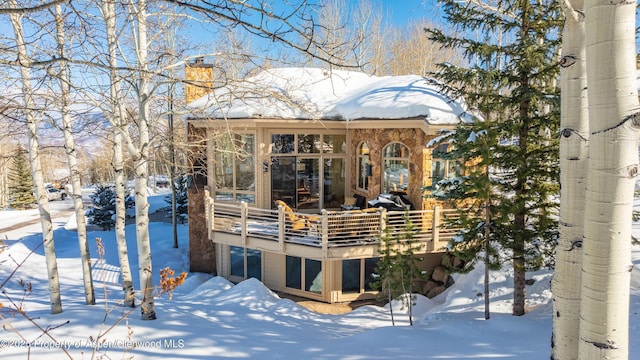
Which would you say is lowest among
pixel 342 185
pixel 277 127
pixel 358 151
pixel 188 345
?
pixel 188 345

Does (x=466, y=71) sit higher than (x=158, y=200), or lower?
higher

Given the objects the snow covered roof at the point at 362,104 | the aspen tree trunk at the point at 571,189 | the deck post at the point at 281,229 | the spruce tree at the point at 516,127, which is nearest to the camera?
the aspen tree trunk at the point at 571,189

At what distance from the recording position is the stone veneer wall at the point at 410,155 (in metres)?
9.39

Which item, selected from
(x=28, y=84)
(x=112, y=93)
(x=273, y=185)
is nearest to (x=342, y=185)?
(x=273, y=185)

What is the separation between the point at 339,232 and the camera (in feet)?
28.1

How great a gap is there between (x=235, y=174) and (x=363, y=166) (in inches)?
159

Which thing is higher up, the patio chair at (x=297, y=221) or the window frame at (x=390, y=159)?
the window frame at (x=390, y=159)

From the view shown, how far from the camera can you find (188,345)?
214 inches

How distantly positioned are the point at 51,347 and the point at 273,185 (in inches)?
258

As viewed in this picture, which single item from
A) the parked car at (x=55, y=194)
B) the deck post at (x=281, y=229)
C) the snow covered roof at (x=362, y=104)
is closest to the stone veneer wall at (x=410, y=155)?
the snow covered roof at (x=362, y=104)

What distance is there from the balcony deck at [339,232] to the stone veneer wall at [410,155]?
766 millimetres

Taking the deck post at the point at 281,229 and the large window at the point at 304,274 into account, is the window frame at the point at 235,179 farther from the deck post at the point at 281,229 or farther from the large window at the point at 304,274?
the large window at the point at 304,274

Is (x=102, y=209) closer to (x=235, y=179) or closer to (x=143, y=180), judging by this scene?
(x=235, y=179)

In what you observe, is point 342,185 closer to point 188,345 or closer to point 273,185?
point 273,185
